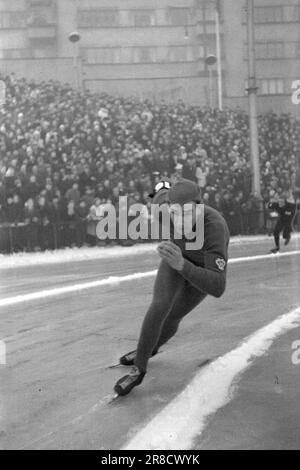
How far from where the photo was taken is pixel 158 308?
4.45 meters

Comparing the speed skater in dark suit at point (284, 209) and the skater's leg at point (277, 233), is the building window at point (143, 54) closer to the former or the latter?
the speed skater in dark suit at point (284, 209)

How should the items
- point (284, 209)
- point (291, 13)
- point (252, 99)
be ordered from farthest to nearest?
point (291, 13), point (252, 99), point (284, 209)

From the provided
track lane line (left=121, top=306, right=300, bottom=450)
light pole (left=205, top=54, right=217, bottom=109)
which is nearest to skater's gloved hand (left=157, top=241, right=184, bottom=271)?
track lane line (left=121, top=306, right=300, bottom=450)

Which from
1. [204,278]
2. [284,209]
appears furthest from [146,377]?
[284,209]

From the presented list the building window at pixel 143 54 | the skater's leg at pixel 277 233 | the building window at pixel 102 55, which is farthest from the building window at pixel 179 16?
the skater's leg at pixel 277 233

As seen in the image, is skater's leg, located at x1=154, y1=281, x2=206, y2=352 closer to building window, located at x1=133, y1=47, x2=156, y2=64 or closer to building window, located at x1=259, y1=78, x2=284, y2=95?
building window, located at x1=133, y1=47, x2=156, y2=64

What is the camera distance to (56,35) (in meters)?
37.2

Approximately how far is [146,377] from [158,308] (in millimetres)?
828

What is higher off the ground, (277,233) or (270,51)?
(270,51)

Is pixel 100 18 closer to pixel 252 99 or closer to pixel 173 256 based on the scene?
pixel 252 99

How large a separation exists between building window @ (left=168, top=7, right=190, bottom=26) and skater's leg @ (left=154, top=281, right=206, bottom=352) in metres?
34.0

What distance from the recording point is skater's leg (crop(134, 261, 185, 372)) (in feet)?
14.6

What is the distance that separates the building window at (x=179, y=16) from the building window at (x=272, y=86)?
549 cm
